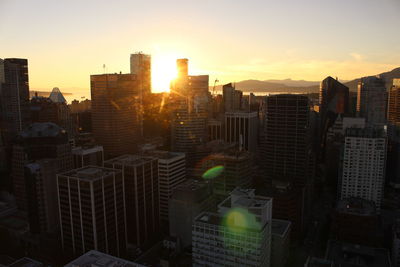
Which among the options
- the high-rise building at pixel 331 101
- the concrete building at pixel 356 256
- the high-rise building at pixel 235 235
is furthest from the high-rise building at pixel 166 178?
the high-rise building at pixel 331 101

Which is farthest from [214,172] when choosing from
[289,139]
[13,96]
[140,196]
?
[13,96]

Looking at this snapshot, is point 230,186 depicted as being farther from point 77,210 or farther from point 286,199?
point 77,210

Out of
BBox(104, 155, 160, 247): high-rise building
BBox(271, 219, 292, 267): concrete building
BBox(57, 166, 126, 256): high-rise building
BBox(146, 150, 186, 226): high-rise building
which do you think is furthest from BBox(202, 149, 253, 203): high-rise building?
BBox(57, 166, 126, 256): high-rise building

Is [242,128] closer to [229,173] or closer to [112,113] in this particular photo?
[112,113]

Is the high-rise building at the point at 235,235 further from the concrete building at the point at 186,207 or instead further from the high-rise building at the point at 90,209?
Answer: the high-rise building at the point at 90,209

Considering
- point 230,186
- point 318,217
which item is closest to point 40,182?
point 230,186

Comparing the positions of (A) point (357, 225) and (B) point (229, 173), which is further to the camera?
(B) point (229, 173)
